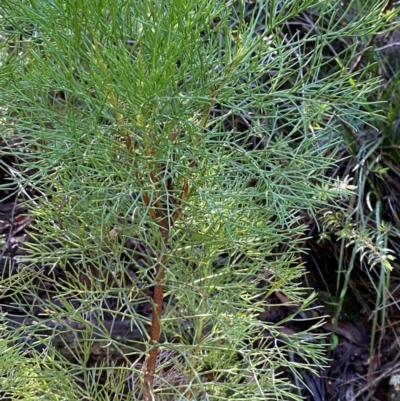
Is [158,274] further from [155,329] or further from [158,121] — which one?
[158,121]

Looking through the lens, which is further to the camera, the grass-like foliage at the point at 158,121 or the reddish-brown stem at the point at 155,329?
the reddish-brown stem at the point at 155,329

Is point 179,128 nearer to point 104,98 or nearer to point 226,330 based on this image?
point 104,98

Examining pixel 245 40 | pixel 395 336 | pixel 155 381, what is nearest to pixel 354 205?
pixel 395 336

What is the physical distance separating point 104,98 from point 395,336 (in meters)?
1.11

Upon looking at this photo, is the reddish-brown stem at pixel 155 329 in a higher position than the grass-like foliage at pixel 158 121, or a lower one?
lower

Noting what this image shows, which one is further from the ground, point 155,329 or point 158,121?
point 158,121

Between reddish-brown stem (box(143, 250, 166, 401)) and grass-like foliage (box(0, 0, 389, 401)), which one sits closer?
grass-like foliage (box(0, 0, 389, 401))

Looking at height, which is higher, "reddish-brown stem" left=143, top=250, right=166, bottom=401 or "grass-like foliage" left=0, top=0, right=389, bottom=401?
"grass-like foliage" left=0, top=0, right=389, bottom=401

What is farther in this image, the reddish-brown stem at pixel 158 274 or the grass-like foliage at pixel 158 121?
the reddish-brown stem at pixel 158 274

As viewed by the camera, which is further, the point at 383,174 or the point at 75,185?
the point at 383,174

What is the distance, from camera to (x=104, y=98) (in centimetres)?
66

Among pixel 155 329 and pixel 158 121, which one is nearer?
pixel 158 121

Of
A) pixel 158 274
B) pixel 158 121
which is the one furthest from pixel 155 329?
pixel 158 121

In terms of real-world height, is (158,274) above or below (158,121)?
below
